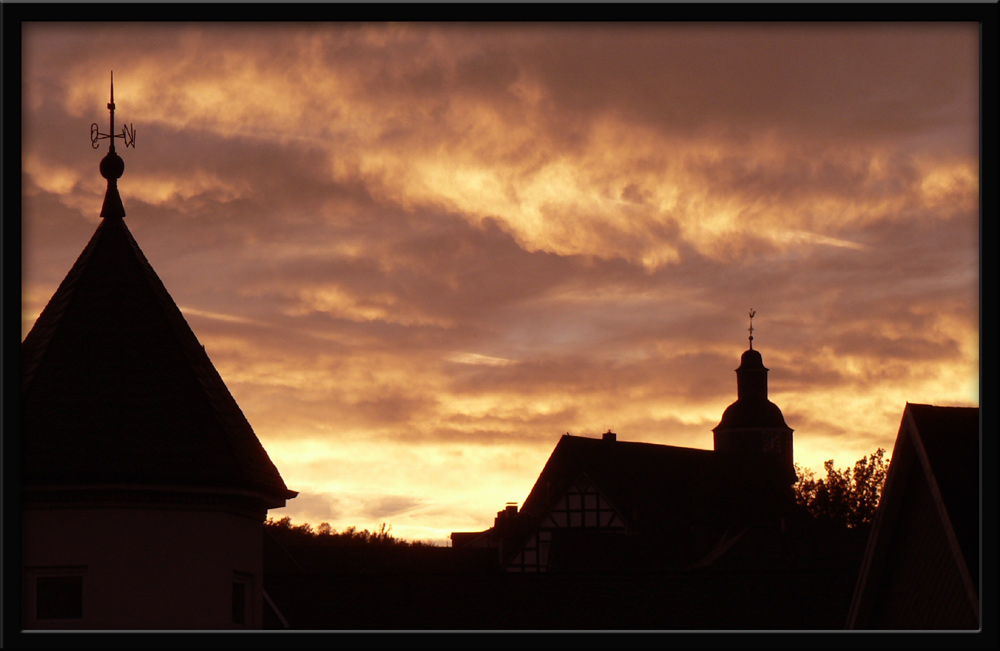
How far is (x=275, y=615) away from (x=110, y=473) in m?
13.1

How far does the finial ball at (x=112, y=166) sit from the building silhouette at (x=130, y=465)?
33mm

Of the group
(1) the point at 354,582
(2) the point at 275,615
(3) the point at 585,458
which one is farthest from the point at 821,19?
(3) the point at 585,458

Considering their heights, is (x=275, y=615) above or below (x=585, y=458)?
below

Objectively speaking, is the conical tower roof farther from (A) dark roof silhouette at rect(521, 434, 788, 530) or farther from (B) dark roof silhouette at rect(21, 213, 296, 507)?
(A) dark roof silhouette at rect(521, 434, 788, 530)

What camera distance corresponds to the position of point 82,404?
16.2 metres

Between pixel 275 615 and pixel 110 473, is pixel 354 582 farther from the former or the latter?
pixel 110 473

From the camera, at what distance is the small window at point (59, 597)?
47.1 feet

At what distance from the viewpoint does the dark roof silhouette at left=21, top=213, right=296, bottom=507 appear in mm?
15758

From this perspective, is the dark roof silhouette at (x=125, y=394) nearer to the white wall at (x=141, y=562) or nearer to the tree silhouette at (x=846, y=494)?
the white wall at (x=141, y=562)

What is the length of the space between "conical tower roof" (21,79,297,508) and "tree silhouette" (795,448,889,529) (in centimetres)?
7358

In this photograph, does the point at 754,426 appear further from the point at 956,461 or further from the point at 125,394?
the point at 125,394

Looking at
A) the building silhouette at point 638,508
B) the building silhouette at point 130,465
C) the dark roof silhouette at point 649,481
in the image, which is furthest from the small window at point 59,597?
the dark roof silhouette at point 649,481

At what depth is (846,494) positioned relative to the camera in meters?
94.4

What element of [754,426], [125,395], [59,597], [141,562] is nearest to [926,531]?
[141,562]
